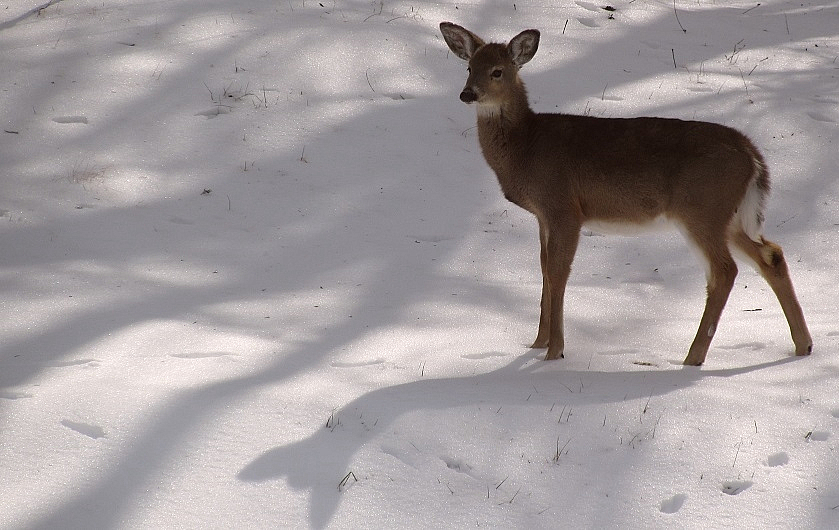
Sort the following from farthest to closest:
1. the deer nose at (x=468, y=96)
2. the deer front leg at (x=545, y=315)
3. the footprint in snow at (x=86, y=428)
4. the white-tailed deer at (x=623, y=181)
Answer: the deer front leg at (x=545, y=315) → the deer nose at (x=468, y=96) → the white-tailed deer at (x=623, y=181) → the footprint in snow at (x=86, y=428)

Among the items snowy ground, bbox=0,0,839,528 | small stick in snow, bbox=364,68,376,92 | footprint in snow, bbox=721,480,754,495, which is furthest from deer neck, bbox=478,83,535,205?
small stick in snow, bbox=364,68,376,92

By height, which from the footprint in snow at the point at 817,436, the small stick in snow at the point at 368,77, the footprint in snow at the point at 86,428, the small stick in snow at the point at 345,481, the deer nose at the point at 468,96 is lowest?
the small stick in snow at the point at 368,77

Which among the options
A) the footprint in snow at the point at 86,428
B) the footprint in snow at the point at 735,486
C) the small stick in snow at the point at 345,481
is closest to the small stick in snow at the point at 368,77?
the footprint in snow at the point at 86,428

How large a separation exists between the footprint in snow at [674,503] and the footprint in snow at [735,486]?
0.20 meters

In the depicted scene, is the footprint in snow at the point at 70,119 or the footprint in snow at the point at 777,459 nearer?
the footprint in snow at the point at 777,459

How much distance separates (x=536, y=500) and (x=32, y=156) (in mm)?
6162

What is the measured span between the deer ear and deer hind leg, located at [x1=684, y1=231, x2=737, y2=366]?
174 centimetres

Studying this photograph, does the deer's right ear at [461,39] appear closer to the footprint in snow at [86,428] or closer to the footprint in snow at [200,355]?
the footprint in snow at [200,355]

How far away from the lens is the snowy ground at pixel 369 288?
4.31 metres

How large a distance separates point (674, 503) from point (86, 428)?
8.87ft

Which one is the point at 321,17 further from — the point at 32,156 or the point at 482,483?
the point at 482,483

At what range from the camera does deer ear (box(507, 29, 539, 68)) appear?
21.6 ft

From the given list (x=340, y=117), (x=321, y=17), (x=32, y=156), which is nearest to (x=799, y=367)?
(x=340, y=117)

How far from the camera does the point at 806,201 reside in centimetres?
879
